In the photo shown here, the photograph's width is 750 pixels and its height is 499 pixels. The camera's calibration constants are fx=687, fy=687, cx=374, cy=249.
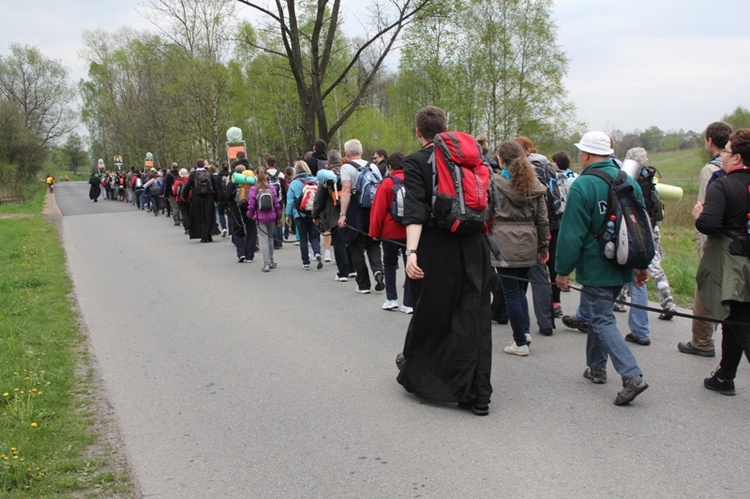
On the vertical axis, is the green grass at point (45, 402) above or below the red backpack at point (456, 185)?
below

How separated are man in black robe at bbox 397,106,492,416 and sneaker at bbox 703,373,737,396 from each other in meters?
1.74

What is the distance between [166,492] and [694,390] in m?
3.83

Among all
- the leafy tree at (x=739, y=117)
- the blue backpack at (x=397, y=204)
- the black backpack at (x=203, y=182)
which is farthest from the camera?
the leafy tree at (x=739, y=117)

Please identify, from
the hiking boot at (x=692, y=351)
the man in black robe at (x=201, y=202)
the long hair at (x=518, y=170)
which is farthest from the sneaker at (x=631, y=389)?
the man in black robe at (x=201, y=202)

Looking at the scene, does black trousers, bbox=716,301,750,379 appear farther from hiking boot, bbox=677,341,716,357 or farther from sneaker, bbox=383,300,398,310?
sneaker, bbox=383,300,398,310

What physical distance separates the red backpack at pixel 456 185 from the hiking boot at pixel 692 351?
267cm

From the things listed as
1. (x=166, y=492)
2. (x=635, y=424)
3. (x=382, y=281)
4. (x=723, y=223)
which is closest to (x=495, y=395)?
(x=635, y=424)

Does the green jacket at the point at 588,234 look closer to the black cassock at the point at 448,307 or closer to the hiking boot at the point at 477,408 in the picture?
the black cassock at the point at 448,307

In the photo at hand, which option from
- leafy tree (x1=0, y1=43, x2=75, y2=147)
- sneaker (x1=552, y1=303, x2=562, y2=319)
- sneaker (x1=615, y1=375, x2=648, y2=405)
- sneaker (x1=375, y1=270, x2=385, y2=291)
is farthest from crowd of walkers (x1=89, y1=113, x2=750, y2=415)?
leafy tree (x1=0, y1=43, x2=75, y2=147)

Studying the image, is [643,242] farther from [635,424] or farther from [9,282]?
[9,282]

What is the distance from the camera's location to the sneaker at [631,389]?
15.8 feet

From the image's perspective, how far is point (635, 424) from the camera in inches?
179

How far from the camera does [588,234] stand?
496 cm

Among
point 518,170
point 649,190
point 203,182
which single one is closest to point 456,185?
point 518,170
